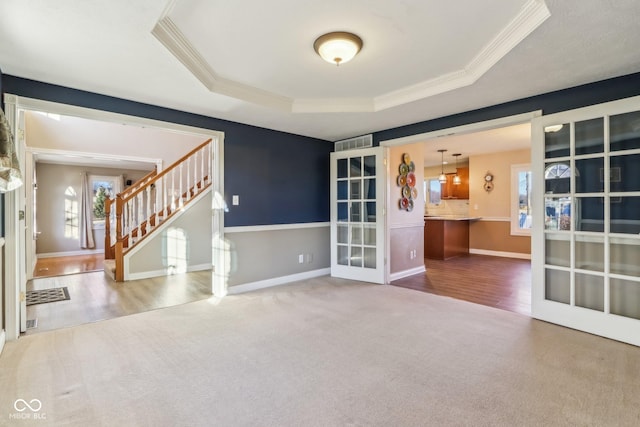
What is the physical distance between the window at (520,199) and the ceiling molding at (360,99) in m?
5.05

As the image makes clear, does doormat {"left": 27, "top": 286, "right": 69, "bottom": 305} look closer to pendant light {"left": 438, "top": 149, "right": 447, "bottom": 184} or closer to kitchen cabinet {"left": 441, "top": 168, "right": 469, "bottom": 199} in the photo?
pendant light {"left": 438, "top": 149, "right": 447, "bottom": 184}

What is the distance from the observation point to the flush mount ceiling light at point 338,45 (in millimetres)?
2223

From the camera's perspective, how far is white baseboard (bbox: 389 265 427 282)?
4.82 meters

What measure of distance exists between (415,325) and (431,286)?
1631mm

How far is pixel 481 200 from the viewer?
297 inches

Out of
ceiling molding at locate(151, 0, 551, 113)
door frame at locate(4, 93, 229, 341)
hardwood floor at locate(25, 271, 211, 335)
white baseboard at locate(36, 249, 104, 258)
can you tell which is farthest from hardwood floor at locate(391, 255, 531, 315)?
white baseboard at locate(36, 249, 104, 258)

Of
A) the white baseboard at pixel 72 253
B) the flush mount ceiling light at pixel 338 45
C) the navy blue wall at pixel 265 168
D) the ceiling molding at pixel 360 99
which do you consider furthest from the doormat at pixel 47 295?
the flush mount ceiling light at pixel 338 45

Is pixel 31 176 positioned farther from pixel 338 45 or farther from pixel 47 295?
pixel 338 45

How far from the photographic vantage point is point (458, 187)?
8.02m

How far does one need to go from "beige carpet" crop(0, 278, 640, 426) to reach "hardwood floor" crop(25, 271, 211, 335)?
374 millimetres

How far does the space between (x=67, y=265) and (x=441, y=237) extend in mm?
7711

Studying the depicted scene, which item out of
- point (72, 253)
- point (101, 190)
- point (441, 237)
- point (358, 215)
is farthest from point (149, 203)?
point (441, 237)

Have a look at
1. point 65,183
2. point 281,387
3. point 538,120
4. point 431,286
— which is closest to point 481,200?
point 431,286

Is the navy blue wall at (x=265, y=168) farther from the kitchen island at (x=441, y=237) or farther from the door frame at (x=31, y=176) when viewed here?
the kitchen island at (x=441, y=237)
